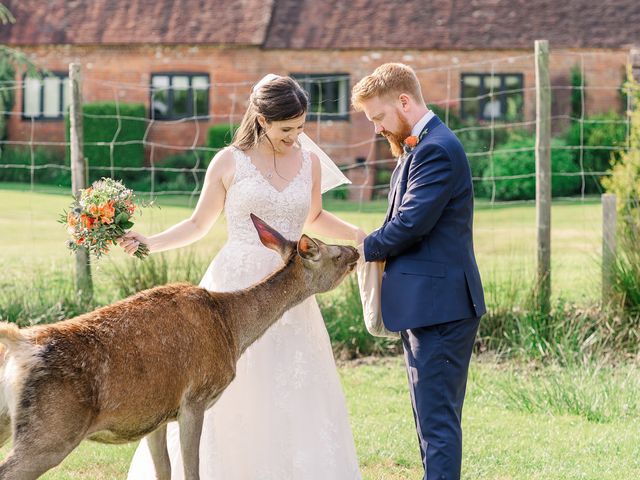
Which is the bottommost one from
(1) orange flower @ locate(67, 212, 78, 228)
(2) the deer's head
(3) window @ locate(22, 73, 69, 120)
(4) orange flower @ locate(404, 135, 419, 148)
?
(2) the deer's head

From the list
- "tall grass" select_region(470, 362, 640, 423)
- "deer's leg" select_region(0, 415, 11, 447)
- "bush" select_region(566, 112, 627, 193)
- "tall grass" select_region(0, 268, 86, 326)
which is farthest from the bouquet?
"bush" select_region(566, 112, 627, 193)

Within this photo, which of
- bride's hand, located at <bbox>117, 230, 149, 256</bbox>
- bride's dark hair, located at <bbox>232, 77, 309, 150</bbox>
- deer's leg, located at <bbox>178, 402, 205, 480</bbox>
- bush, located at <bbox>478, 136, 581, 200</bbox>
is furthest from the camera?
bush, located at <bbox>478, 136, 581, 200</bbox>

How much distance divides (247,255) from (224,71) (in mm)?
22240

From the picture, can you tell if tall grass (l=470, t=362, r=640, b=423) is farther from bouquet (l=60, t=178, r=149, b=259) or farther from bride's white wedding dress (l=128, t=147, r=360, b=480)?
bouquet (l=60, t=178, r=149, b=259)

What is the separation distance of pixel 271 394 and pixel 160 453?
76cm

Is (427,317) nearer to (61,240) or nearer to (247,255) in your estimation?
(247,255)

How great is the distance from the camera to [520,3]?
28.5 metres

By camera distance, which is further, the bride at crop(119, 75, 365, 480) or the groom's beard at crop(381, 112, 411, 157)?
the bride at crop(119, 75, 365, 480)

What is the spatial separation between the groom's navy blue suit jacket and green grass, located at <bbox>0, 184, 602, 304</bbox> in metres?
4.46

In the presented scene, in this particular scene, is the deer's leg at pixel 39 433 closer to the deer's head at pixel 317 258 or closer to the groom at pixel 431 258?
the deer's head at pixel 317 258

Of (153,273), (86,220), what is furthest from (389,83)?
(153,273)

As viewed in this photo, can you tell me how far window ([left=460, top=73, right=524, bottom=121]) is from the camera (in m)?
27.3

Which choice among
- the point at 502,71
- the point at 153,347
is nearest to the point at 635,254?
the point at 153,347

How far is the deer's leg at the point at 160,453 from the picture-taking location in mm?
5277
